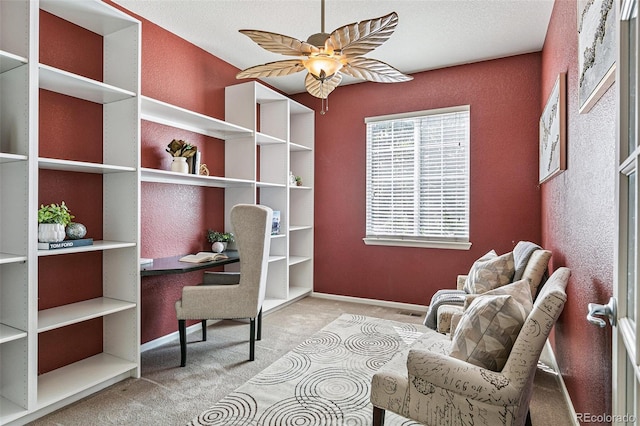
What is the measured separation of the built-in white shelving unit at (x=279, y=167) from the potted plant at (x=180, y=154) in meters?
0.79

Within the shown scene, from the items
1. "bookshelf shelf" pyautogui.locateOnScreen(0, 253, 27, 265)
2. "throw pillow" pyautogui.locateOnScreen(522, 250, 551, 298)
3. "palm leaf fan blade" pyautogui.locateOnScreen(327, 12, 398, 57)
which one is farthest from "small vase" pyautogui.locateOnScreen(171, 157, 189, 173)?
"throw pillow" pyautogui.locateOnScreen(522, 250, 551, 298)

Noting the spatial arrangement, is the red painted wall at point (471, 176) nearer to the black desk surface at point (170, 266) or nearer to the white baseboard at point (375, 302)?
the white baseboard at point (375, 302)

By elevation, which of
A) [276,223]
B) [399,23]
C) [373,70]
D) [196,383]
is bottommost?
[196,383]

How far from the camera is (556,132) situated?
2504 millimetres

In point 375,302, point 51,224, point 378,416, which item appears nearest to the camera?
point 378,416

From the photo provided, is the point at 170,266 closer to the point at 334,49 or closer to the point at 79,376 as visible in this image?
the point at 79,376

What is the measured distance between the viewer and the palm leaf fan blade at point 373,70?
2.22 metres

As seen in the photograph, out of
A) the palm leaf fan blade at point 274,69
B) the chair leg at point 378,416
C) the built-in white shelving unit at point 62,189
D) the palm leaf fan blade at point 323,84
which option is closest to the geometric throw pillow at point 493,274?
the chair leg at point 378,416

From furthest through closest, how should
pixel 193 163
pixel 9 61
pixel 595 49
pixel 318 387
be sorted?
pixel 193 163 → pixel 318 387 → pixel 9 61 → pixel 595 49

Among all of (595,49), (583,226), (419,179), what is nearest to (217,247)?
(419,179)

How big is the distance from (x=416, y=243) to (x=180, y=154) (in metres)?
2.72

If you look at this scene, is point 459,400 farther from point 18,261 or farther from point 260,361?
point 18,261

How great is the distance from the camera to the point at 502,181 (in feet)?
12.5

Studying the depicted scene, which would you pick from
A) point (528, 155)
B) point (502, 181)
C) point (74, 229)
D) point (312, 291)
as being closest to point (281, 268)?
point (312, 291)
